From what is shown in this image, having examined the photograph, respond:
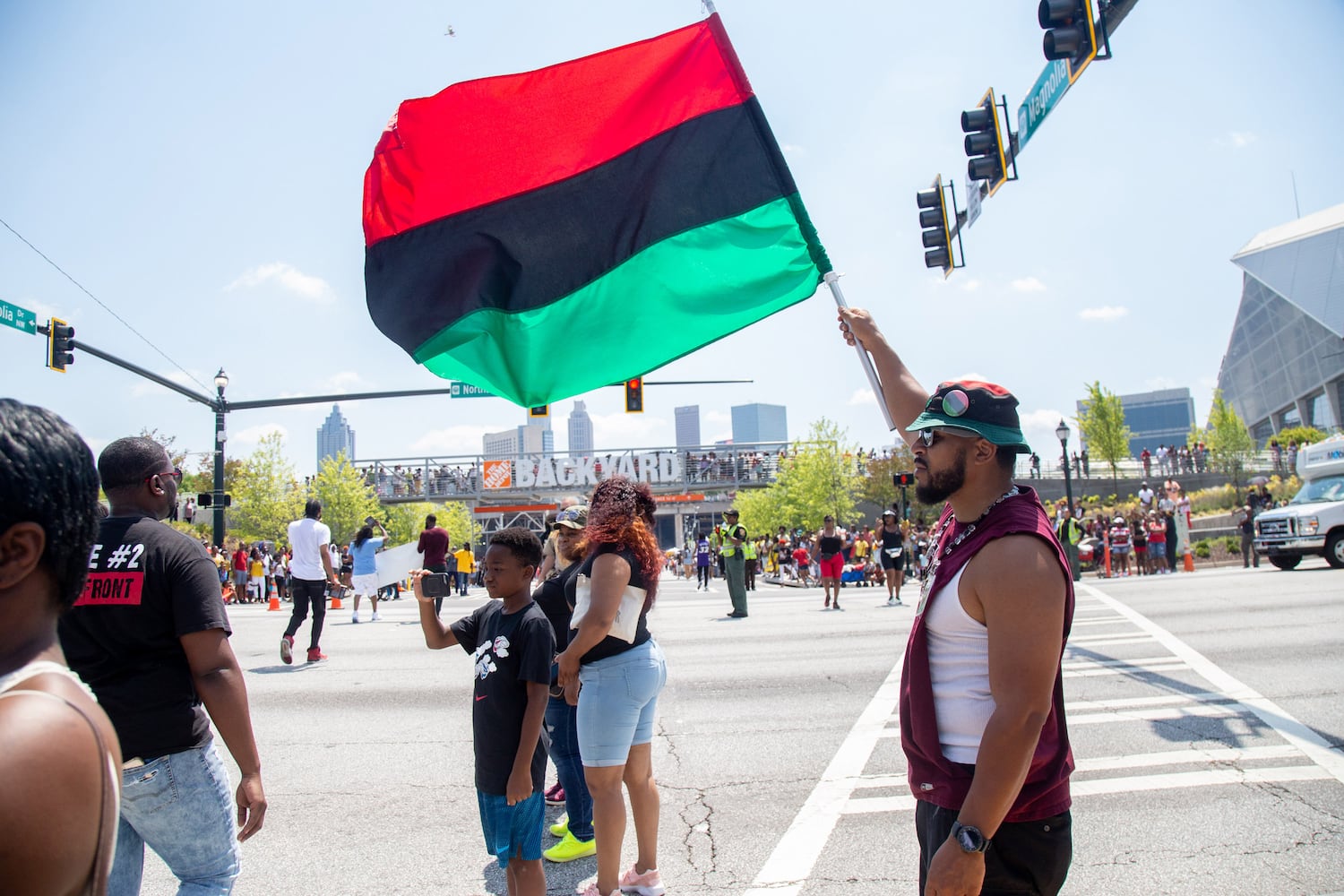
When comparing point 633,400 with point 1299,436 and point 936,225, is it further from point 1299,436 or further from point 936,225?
point 1299,436

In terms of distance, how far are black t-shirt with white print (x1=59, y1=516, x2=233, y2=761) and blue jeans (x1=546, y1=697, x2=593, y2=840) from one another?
88.3 inches

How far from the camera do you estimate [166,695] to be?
9.39ft

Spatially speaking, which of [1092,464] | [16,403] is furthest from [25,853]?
[1092,464]

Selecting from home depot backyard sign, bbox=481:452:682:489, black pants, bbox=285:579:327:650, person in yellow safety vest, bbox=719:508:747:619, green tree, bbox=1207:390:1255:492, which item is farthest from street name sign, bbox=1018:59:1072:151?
home depot backyard sign, bbox=481:452:682:489

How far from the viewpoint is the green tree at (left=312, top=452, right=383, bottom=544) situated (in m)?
54.1

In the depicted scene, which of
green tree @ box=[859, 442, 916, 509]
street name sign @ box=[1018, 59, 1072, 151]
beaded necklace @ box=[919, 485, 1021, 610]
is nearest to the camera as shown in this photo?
beaded necklace @ box=[919, 485, 1021, 610]

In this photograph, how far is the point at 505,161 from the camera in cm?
456

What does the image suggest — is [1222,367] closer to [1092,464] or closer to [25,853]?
[1092,464]

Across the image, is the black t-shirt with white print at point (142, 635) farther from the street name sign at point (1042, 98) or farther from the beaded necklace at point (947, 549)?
the street name sign at point (1042, 98)

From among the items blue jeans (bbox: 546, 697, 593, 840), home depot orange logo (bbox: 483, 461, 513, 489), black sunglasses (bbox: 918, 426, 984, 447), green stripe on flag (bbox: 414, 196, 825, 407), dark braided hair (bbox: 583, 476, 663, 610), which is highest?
home depot orange logo (bbox: 483, 461, 513, 489)

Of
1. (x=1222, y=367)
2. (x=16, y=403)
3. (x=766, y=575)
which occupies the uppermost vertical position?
(x=1222, y=367)

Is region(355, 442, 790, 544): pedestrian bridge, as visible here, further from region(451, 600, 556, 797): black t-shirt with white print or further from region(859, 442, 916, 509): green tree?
region(451, 600, 556, 797): black t-shirt with white print

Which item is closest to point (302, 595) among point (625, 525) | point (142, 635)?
point (625, 525)

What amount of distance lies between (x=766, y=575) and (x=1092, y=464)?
31.1 m
